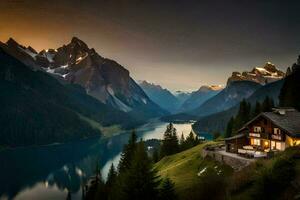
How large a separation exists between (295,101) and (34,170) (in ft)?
417

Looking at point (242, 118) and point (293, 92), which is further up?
point (293, 92)

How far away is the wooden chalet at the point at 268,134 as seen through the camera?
58.7 meters

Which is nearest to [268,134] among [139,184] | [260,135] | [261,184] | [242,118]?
[260,135]

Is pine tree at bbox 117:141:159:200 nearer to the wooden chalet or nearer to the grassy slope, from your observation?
the grassy slope

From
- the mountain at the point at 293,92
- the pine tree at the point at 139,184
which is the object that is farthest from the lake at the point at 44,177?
the pine tree at the point at 139,184

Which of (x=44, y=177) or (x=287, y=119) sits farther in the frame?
(x=44, y=177)

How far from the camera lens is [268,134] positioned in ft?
207

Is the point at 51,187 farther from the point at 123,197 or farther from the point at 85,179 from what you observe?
the point at 123,197

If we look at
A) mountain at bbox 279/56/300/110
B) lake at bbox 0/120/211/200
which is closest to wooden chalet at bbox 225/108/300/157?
mountain at bbox 279/56/300/110

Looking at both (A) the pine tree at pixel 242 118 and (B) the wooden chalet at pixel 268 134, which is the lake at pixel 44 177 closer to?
(A) the pine tree at pixel 242 118

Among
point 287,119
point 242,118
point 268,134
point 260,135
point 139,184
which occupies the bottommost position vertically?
point 139,184

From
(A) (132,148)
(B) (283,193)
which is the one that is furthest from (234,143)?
(B) (283,193)

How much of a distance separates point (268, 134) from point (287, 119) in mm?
4223

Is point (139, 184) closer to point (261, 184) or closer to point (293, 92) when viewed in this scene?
point (261, 184)
